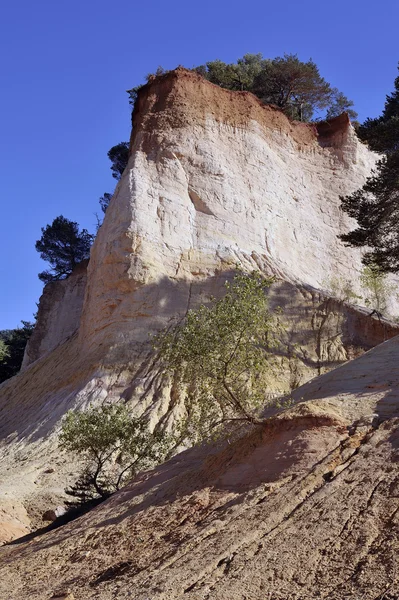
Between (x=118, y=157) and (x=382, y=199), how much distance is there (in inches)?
1015

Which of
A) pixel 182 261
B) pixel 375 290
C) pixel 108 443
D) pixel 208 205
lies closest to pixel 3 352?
pixel 208 205

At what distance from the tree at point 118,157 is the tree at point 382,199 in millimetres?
23261

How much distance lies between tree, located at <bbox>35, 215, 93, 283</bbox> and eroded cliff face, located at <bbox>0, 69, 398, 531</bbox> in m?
6.02

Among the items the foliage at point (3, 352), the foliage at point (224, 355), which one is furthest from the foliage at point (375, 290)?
the foliage at point (3, 352)

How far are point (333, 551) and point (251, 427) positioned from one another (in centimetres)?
455

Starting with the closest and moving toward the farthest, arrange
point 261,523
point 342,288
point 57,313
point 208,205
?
point 261,523 < point 208,205 < point 342,288 < point 57,313

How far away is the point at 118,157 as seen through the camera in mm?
46375

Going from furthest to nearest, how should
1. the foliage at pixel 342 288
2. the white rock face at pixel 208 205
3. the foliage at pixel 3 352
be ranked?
the foliage at pixel 3 352, the foliage at pixel 342 288, the white rock face at pixel 208 205

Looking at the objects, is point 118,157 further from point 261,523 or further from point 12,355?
point 261,523

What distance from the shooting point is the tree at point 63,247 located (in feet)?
143

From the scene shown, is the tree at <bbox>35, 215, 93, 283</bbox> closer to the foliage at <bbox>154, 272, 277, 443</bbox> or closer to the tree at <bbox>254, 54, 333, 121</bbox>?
the tree at <bbox>254, 54, 333, 121</bbox>

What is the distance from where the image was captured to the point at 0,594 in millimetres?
9531

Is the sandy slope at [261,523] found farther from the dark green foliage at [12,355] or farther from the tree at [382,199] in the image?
the dark green foliage at [12,355]

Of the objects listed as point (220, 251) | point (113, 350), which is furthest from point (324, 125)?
point (113, 350)
